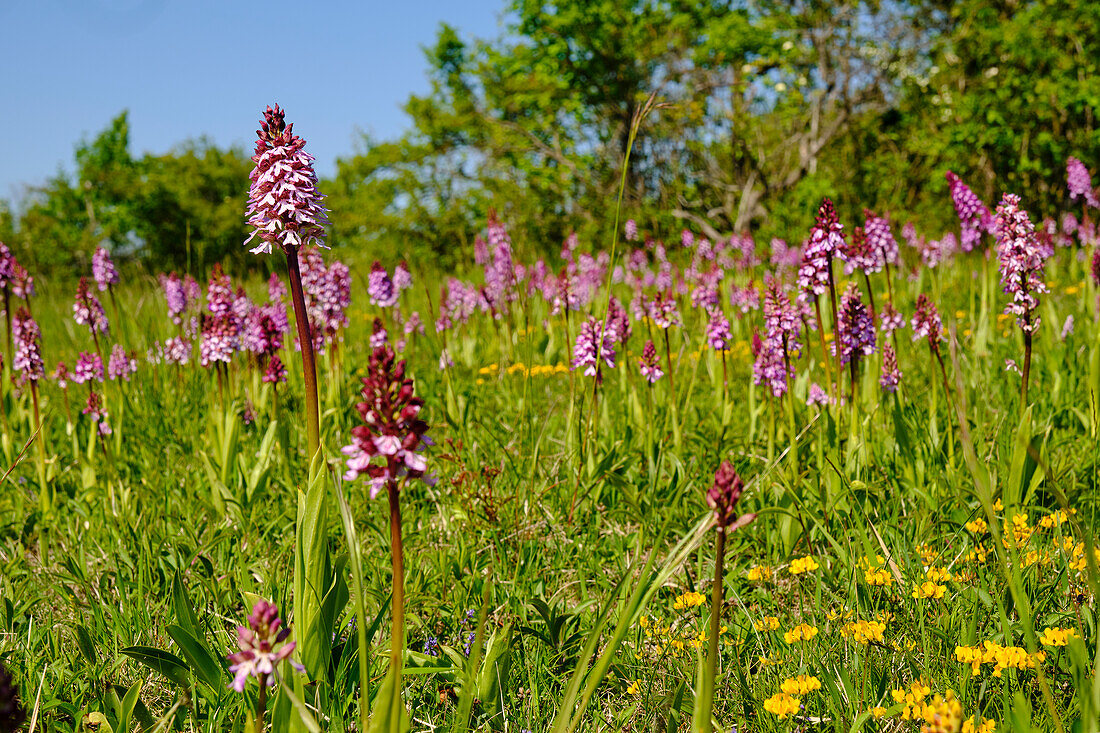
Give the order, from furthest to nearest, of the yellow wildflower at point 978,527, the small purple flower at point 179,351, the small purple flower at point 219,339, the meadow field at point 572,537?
the small purple flower at point 179,351
the small purple flower at point 219,339
the yellow wildflower at point 978,527
the meadow field at point 572,537

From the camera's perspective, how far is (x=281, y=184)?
1.87 meters

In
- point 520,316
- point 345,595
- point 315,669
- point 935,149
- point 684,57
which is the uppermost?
point 684,57

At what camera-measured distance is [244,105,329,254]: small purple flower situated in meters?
1.86

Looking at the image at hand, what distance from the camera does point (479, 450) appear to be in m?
3.90

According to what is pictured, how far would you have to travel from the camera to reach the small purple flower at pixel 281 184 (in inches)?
73.3

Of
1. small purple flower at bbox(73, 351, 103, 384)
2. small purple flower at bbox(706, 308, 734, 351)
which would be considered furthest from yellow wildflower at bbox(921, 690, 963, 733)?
small purple flower at bbox(73, 351, 103, 384)

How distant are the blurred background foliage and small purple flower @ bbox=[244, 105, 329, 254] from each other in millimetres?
13262

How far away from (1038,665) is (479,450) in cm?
280

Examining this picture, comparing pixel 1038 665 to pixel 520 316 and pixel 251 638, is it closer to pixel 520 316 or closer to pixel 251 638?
pixel 251 638

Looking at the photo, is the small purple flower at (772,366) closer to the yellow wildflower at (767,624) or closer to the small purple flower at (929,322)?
the small purple flower at (929,322)

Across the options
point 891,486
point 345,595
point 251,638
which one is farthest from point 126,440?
point 891,486

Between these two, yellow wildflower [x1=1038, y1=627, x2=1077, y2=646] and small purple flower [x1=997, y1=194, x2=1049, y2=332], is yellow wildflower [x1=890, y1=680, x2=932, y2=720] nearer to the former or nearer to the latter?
yellow wildflower [x1=1038, y1=627, x2=1077, y2=646]

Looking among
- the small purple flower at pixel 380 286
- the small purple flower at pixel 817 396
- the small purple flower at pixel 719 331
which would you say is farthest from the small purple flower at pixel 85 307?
the small purple flower at pixel 817 396

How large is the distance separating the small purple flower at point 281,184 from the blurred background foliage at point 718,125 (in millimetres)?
13262
